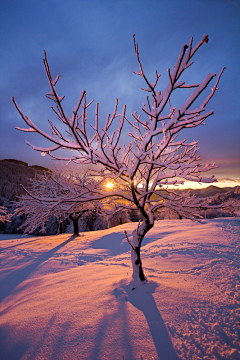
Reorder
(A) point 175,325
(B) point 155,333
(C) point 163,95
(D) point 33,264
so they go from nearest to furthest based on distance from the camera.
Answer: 1. (C) point 163,95
2. (B) point 155,333
3. (A) point 175,325
4. (D) point 33,264

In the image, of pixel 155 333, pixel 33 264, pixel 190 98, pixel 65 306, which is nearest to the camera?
pixel 190 98

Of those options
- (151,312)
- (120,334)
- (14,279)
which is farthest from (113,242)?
(120,334)

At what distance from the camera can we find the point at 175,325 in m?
2.31

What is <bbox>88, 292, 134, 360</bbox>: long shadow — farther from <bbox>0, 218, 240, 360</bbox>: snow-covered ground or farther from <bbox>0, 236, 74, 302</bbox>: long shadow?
<bbox>0, 236, 74, 302</bbox>: long shadow

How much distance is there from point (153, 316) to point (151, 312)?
0.30 feet

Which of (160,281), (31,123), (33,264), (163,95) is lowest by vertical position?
(33,264)

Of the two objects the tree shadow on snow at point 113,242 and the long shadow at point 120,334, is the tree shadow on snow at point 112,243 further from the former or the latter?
the long shadow at point 120,334

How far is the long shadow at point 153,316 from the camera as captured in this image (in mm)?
1939

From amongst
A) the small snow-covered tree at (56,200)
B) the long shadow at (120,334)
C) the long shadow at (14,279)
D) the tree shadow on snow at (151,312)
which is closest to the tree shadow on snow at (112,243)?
the small snow-covered tree at (56,200)

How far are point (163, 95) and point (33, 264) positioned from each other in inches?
306

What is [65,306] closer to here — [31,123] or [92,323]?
[92,323]

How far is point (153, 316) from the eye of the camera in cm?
246

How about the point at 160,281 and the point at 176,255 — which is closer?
the point at 160,281

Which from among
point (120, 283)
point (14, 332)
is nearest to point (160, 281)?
point (120, 283)
